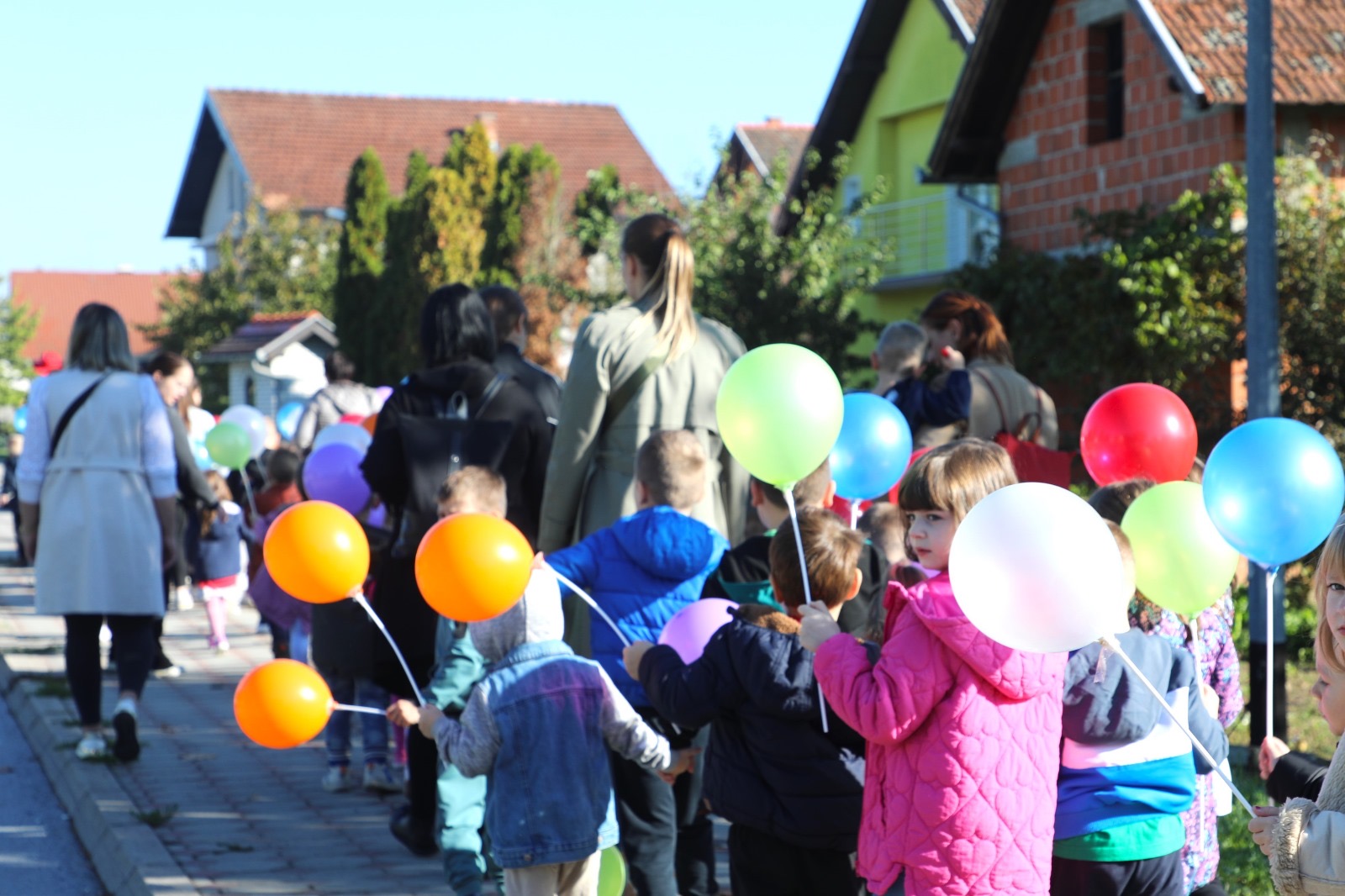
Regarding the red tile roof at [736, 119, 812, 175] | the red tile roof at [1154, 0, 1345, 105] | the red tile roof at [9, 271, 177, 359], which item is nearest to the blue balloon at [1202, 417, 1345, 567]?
the red tile roof at [1154, 0, 1345, 105]

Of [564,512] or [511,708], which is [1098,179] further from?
[511,708]

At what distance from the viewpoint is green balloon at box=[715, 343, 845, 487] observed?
3.93 meters

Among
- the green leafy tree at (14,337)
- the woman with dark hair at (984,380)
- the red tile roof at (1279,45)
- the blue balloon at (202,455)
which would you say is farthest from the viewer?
the green leafy tree at (14,337)

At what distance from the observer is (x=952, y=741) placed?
3.12 metres

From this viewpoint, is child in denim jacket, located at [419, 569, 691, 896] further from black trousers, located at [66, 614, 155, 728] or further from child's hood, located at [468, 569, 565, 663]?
black trousers, located at [66, 614, 155, 728]

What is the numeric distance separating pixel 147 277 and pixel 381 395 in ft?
266

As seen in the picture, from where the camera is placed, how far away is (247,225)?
34.9 m

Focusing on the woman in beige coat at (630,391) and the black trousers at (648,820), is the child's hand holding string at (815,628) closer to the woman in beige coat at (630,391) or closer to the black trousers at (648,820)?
the black trousers at (648,820)

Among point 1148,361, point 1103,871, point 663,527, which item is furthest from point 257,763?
point 1148,361

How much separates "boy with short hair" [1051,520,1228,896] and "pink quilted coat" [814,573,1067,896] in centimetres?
22

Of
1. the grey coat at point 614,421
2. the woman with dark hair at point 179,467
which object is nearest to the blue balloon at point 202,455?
the woman with dark hair at point 179,467

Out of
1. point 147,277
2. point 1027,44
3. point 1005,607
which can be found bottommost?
point 1005,607

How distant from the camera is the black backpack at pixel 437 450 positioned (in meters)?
5.19

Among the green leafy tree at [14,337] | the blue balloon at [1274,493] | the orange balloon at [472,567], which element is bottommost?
the orange balloon at [472,567]
